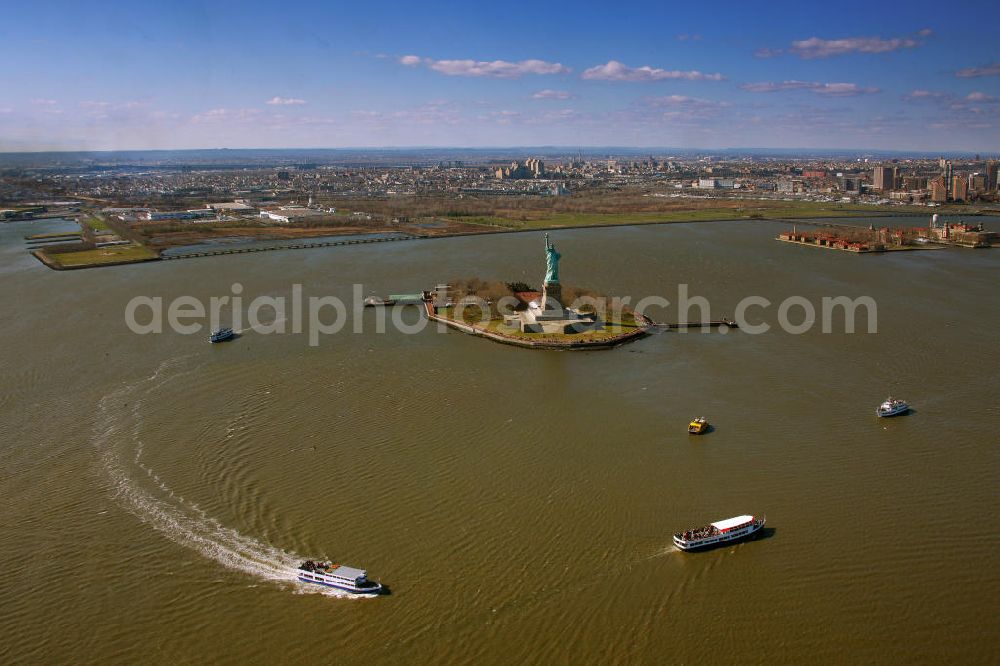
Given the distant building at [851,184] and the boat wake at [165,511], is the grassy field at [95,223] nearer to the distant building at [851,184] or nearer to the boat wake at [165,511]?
the boat wake at [165,511]

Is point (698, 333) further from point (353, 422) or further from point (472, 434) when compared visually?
point (353, 422)

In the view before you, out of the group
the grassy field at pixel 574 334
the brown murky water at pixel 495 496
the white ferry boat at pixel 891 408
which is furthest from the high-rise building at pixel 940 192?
the white ferry boat at pixel 891 408

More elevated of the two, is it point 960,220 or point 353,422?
point 960,220

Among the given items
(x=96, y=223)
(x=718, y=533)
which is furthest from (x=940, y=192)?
(x=96, y=223)

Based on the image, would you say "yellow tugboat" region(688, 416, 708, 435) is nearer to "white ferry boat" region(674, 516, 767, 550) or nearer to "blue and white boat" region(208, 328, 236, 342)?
"white ferry boat" region(674, 516, 767, 550)

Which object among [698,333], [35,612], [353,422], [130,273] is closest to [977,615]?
[353,422]

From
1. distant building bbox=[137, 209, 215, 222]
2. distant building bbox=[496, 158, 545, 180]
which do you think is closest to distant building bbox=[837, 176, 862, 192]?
distant building bbox=[496, 158, 545, 180]

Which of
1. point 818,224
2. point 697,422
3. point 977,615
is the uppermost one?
point 818,224

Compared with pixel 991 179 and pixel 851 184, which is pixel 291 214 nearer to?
pixel 851 184
